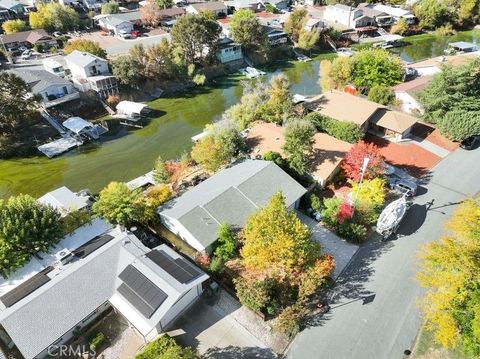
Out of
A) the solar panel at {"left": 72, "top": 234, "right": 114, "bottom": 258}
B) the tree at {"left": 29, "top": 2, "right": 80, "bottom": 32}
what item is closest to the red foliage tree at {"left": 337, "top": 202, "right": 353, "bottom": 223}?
the solar panel at {"left": 72, "top": 234, "right": 114, "bottom": 258}

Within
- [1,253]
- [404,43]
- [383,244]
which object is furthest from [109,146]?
[404,43]

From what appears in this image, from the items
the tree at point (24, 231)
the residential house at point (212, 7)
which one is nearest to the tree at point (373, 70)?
the tree at point (24, 231)

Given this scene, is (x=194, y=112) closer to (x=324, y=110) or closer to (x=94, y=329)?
(x=324, y=110)

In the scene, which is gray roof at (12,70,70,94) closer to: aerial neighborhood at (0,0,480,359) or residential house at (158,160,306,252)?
aerial neighborhood at (0,0,480,359)

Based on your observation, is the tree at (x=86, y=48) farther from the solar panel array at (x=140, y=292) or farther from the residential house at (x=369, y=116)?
the solar panel array at (x=140, y=292)

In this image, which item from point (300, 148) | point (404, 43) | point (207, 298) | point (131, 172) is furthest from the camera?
point (404, 43)

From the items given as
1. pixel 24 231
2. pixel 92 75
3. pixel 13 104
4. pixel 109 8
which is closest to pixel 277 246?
pixel 24 231
